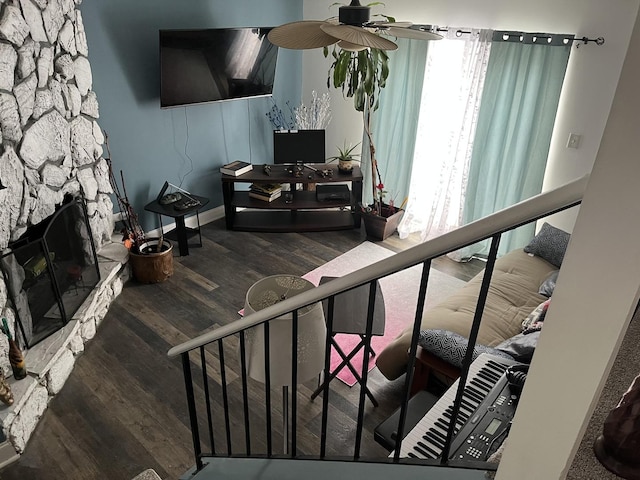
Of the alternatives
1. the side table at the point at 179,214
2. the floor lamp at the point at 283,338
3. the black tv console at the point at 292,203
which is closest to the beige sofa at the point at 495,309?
the floor lamp at the point at 283,338

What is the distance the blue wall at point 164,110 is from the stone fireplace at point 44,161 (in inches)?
11.0

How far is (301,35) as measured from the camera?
2.05 m

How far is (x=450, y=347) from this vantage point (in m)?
2.52

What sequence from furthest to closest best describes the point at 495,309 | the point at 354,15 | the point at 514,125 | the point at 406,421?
the point at 514,125 < the point at 495,309 < the point at 406,421 < the point at 354,15

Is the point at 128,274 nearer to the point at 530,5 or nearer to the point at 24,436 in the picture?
A: the point at 24,436

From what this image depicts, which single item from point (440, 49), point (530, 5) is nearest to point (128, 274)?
point (440, 49)

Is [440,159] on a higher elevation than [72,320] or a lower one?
higher

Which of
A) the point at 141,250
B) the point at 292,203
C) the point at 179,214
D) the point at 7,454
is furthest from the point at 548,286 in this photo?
the point at 7,454

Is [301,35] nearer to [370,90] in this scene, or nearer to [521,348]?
[521,348]

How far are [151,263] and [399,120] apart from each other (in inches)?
102

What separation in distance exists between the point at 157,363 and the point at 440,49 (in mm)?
3426

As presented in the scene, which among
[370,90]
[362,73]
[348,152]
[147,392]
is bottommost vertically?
[147,392]

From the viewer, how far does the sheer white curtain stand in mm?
4188

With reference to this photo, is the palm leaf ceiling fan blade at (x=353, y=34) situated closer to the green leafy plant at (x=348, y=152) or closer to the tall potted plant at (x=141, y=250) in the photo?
the tall potted plant at (x=141, y=250)
